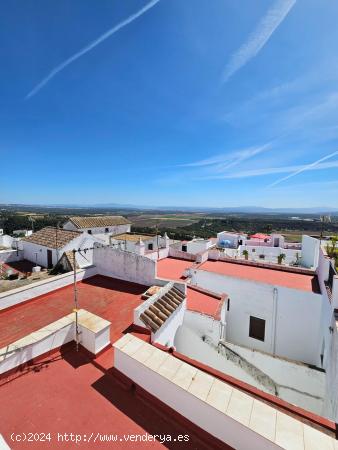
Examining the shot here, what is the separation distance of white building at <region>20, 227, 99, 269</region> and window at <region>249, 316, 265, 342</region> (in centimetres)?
1203

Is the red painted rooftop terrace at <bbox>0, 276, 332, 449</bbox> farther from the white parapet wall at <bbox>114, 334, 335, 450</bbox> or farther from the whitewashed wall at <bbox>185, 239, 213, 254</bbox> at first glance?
the whitewashed wall at <bbox>185, 239, 213, 254</bbox>

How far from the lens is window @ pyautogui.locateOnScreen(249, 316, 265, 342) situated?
495 inches

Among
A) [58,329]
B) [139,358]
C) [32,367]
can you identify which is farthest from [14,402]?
[139,358]

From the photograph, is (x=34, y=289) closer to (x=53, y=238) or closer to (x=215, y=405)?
(x=215, y=405)

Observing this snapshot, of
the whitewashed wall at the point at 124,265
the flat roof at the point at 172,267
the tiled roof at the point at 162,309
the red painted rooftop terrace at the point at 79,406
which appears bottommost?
the flat roof at the point at 172,267

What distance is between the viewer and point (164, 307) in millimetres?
7812

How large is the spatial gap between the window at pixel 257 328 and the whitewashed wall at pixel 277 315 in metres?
0.17

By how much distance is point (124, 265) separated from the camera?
10.9 meters

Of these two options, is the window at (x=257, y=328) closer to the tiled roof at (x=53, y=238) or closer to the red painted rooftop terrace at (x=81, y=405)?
the red painted rooftop terrace at (x=81, y=405)

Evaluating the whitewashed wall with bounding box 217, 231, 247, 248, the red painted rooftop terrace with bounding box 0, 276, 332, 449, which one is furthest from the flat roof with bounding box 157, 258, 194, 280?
the whitewashed wall with bounding box 217, 231, 247, 248

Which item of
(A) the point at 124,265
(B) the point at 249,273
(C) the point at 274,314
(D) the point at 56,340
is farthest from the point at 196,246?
(D) the point at 56,340

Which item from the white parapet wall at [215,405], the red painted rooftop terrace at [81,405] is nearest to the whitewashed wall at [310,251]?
the red painted rooftop terrace at [81,405]

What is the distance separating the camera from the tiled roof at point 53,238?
17.8 metres

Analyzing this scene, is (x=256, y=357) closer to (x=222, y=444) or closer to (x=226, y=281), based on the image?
(x=226, y=281)
